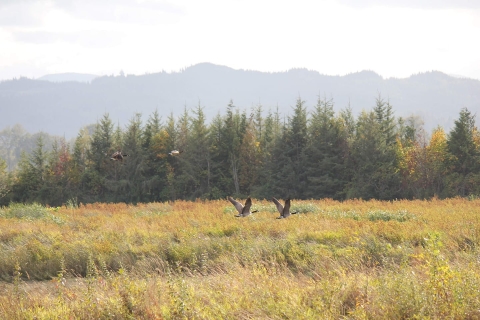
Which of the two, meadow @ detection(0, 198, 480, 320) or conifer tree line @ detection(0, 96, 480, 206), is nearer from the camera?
meadow @ detection(0, 198, 480, 320)

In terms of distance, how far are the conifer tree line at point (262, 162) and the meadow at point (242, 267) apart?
587 inches

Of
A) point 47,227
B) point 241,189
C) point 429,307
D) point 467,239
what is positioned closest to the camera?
point 429,307

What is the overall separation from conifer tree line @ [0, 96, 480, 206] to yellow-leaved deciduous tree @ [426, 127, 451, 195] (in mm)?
74

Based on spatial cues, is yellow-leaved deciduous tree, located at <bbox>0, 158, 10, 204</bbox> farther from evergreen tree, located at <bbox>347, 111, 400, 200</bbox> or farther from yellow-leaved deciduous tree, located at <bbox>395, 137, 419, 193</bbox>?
yellow-leaved deciduous tree, located at <bbox>395, 137, 419, 193</bbox>

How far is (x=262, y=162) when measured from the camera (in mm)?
38781

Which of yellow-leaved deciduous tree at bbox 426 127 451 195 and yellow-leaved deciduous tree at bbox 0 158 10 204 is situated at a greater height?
yellow-leaved deciduous tree at bbox 426 127 451 195

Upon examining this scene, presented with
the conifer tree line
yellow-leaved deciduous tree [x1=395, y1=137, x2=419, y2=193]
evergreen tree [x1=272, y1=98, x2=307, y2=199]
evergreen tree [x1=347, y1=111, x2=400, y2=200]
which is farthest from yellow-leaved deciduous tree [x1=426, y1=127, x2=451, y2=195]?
evergreen tree [x1=272, y1=98, x2=307, y2=199]

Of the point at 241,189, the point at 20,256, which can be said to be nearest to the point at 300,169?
the point at 241,189

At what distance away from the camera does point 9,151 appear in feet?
558

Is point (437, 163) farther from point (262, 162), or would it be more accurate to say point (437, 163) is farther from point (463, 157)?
point (262, 162)

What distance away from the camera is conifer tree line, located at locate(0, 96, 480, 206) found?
32469mm

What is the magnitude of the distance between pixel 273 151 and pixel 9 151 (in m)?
162

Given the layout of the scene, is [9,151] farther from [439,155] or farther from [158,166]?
[439,155]

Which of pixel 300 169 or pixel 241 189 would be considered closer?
pixel 300 169
